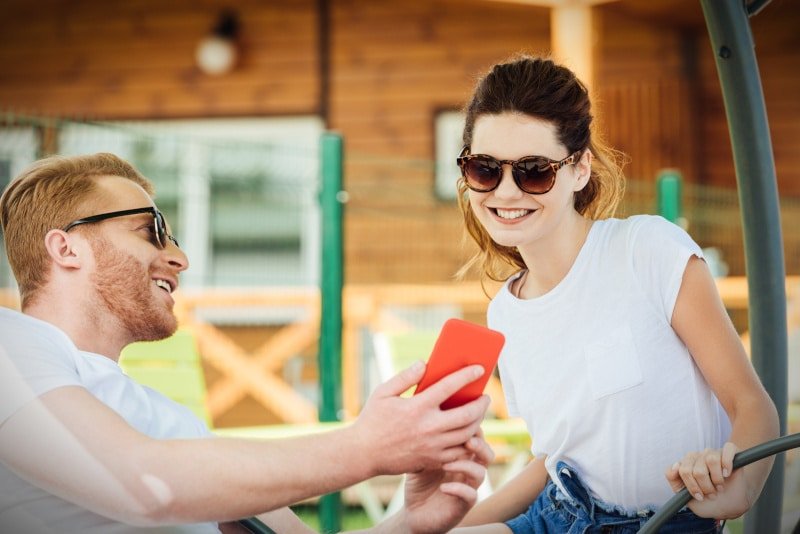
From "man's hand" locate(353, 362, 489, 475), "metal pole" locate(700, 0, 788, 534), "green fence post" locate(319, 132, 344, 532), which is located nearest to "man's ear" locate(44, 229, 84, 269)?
"man's hand" locate(353, 362, 489, 475)

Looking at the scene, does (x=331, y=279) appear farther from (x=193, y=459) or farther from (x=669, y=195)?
(x=193, y=459)

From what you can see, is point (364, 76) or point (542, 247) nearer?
point (542, 247)

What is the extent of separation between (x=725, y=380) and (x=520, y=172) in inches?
22.3

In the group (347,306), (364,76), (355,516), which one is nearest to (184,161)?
(347,306)

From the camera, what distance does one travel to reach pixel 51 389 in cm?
148

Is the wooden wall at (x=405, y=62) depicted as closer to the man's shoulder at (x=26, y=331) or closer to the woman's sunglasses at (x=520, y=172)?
the woman's sunglasses at (x=520, y=172)

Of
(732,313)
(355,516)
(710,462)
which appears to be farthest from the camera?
(732,313)

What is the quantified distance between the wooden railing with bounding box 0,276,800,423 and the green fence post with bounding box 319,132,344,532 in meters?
0.60

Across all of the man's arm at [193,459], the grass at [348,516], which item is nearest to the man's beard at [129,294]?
the man's arm at [193,459]

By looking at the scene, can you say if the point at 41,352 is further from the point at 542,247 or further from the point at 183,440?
the point at 542,247

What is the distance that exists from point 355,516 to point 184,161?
2.36 m

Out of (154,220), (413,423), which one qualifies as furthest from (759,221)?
(154,220)

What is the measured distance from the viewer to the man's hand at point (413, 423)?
4.82ft

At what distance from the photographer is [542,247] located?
2.08 metres
